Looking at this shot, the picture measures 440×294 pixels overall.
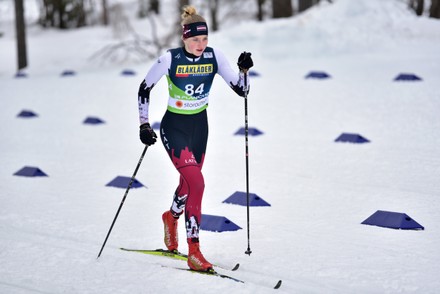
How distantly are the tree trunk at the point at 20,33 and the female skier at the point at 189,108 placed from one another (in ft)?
46.2

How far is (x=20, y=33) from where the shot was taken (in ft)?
57.6

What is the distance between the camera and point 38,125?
33.8ft

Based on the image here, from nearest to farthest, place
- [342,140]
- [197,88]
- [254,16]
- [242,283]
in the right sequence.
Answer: [242,283], [197,88], [342,140], [254,16]

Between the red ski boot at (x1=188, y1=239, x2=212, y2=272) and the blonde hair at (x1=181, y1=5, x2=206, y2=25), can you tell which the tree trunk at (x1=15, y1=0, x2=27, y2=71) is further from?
the red ski boot at (x1=188, y1=239, x2=212, y2=272)

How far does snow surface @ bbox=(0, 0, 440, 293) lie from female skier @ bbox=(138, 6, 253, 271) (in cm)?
49

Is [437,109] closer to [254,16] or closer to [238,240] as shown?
[238,240]

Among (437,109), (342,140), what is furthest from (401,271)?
(437,109)

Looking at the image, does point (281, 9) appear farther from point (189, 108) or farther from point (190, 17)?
point (189, 108)

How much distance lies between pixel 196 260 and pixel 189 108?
116 cm

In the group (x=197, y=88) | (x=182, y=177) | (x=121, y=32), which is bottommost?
(x=121, y=32)

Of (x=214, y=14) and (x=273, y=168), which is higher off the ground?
(x=214, y=14)

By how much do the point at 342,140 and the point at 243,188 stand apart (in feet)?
7.83

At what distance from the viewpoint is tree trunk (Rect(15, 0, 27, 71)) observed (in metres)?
17.1

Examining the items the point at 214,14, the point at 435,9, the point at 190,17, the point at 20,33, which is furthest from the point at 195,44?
the point at 214,14
